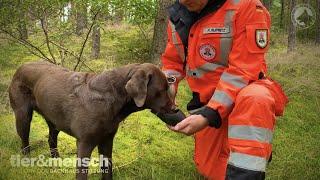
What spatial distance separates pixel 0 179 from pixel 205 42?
233cm

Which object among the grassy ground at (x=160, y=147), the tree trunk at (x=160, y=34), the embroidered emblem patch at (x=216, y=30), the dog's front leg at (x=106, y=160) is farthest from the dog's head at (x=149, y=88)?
the tree trunk at (x=160, y=34)

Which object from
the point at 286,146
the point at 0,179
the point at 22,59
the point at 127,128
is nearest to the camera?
the point at 0,179

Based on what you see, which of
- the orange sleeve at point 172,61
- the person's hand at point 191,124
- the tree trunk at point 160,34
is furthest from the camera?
the tree trunk at point 160,34

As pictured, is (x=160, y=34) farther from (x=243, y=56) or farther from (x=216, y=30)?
(x=243, y=56)

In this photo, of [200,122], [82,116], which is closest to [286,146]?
[200,122]

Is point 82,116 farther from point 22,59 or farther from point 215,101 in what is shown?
point 22,59

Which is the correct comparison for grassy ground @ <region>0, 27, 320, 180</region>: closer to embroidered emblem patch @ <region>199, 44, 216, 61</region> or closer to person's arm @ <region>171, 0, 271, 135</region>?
person's arm @ <region>171, 0, 271, 135</region>

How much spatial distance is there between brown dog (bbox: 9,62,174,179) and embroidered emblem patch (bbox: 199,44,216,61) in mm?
447

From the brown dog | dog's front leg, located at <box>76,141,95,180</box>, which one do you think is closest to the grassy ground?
dog's front leg, located at <box>76,141,95,180</box>

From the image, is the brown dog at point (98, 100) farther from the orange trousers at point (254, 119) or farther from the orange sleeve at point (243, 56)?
the orange trousers at point (254, 119)

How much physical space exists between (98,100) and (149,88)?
19.8 inches

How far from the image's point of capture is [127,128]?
622 cm

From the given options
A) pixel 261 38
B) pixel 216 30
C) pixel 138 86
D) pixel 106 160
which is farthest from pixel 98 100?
pixel 261 38

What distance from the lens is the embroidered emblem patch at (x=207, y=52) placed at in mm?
4105
